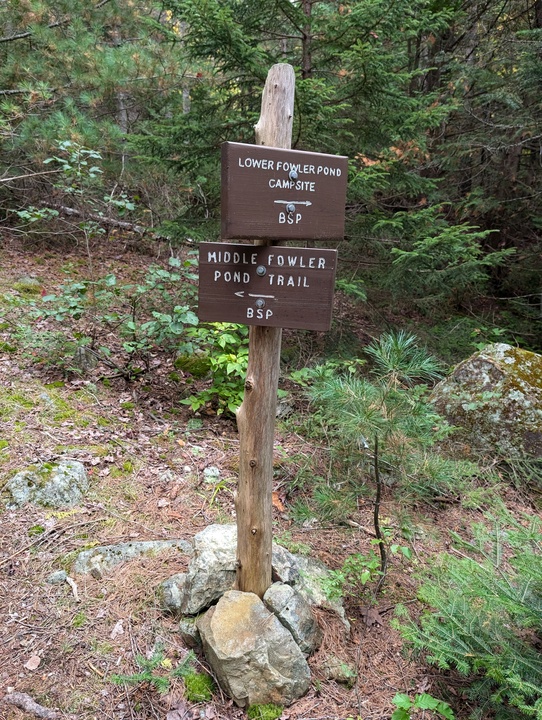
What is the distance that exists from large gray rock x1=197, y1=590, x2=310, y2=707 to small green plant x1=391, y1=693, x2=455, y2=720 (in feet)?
1.57

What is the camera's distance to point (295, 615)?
2568 millimetres

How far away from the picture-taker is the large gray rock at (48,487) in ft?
11.2

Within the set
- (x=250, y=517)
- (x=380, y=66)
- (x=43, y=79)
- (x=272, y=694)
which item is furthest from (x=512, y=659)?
(x=43, y=79)

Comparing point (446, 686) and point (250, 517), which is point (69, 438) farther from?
point (446, 686)

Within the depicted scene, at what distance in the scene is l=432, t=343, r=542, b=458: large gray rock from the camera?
4520mm

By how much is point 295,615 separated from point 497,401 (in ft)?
10.6

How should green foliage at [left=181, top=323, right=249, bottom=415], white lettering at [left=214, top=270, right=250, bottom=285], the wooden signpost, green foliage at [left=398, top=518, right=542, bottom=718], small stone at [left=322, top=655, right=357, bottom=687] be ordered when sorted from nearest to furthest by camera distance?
green foliage at [left=398, top=518, right=542, bottom=718]
the wooden signpost
white lettering at [left=214, top=270, right=250, bottom=285]
small stone at [left=322, top=655, right=357, bottom=687]
green foliage at [left=181, top=323, right=249, bottom=415]

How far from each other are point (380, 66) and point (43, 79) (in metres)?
5.18

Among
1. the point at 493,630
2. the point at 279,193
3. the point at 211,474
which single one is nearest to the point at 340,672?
the point at 493,630

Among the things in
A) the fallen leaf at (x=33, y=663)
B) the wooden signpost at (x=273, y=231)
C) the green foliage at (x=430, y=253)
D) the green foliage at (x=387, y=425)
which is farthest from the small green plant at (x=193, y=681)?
the green foliage at (x=430, y=253)

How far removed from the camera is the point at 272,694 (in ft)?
7.70

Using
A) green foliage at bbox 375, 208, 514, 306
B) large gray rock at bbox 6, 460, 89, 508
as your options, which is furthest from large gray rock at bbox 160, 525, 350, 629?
green foliage at bbox 375, 208, 514, 306

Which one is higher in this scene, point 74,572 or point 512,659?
point 512,659

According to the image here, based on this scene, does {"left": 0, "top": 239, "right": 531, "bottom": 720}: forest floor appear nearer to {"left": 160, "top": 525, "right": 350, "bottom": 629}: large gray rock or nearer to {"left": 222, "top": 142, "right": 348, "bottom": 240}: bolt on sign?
{"left": 160, "top": 525, "right": 350, "bottom": 629}: large gray rock
